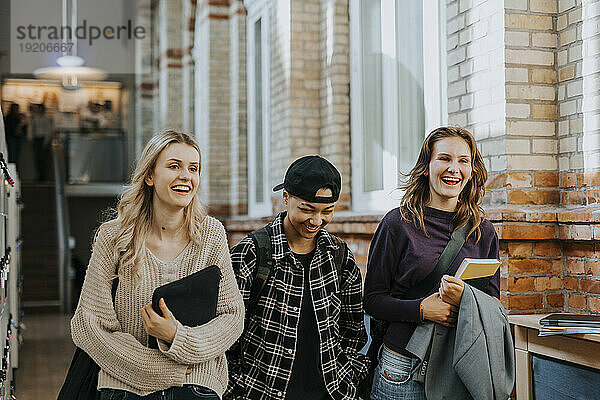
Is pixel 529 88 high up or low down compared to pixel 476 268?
up

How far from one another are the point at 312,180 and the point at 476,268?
627 millimetres

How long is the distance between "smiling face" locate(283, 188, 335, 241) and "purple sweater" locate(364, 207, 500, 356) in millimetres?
281

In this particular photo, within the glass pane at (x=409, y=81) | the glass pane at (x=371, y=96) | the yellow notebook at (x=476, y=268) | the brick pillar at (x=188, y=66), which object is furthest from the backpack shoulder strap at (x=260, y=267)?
the brick pillar at (x=188, y=66)

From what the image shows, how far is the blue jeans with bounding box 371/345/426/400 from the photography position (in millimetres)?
2443

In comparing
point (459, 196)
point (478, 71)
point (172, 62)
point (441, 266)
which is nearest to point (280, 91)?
point (478, 71)

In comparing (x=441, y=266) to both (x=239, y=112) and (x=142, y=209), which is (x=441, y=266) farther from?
(x=239, y=112)

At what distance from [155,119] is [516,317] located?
1048cm

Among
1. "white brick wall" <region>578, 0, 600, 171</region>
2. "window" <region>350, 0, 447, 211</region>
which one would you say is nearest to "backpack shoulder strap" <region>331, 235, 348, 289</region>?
"white brick wall" <region>578, 0, 600, 171</region>

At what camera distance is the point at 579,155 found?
10.9 feet

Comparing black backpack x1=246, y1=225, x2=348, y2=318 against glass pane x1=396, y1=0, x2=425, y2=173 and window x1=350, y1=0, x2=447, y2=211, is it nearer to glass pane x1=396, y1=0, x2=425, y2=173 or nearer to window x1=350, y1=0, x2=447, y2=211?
window x1=350, y1=0, x2=447, y2=211

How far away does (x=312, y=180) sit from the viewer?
2383 mm

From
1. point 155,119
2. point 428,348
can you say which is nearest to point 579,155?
point 428,348

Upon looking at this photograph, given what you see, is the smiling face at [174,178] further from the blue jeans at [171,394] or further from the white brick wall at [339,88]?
the white brick wall at [339,88]

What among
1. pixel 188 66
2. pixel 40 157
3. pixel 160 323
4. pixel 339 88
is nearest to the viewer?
pixel 160 323
